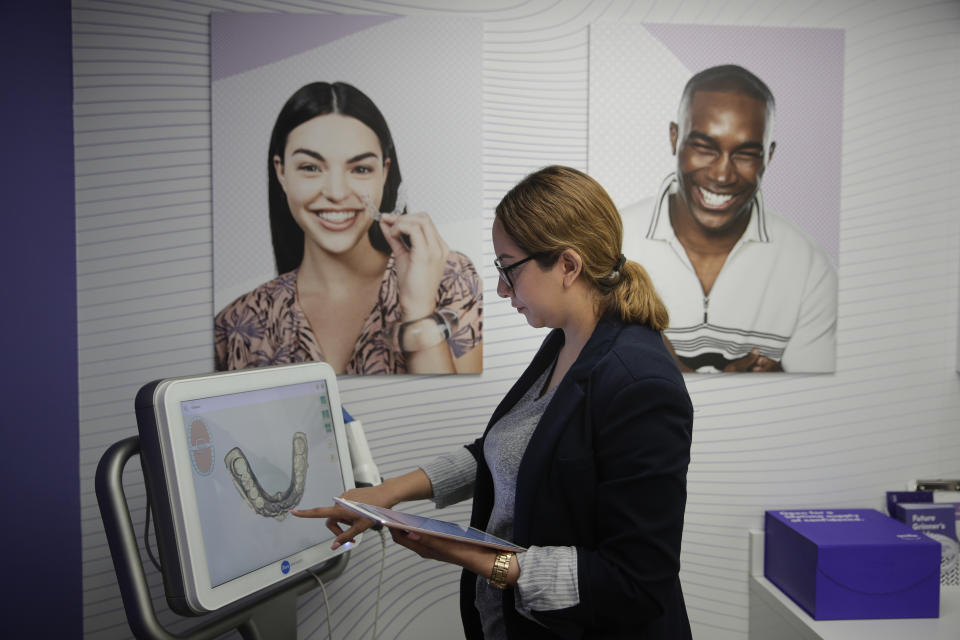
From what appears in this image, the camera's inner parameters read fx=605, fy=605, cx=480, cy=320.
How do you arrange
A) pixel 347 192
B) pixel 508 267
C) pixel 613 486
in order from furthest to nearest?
pixel 347 192 < pixel 508 267 < pixel 613 486

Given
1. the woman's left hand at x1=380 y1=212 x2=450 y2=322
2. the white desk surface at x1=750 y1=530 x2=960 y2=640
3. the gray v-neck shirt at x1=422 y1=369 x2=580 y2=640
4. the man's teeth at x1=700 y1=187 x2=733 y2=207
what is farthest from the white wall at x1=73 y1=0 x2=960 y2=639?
the gray v-neck shirt at x1=422 y1=369 x2=580 y2=640

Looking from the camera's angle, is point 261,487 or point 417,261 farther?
point 417,261

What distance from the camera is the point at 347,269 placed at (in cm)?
177

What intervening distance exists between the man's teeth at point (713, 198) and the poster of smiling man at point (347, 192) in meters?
0.68

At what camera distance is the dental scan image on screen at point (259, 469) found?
1106 mm

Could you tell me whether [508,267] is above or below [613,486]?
above

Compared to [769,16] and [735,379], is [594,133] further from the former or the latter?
[735,379]

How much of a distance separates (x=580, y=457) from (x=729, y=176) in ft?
4.01

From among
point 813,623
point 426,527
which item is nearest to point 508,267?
point 426,527

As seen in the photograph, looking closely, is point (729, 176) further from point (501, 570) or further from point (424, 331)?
point (501, 570)

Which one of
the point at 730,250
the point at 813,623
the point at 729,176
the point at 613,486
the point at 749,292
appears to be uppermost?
the point at 729,176

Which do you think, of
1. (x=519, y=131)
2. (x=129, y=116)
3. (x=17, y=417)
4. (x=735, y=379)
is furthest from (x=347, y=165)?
(x=735, y=379)

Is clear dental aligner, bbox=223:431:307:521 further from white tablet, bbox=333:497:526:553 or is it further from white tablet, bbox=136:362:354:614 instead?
white tablet, bbox=333:497:526:553

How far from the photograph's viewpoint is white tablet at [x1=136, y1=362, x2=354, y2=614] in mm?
1060
